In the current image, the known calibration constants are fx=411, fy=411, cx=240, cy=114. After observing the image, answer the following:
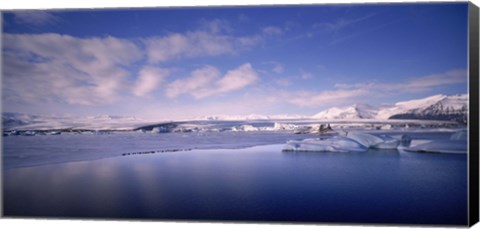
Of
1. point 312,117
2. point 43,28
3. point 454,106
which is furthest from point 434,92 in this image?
point 43,28

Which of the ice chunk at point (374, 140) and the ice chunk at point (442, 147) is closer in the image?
the ice chunk at point (442, 147)

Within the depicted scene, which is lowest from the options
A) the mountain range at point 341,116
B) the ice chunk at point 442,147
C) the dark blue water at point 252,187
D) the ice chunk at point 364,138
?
the dark blue water at point 252,187

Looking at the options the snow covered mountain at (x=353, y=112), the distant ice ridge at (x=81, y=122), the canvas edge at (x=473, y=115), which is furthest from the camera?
the distant ice ridge at (x=81, y=122)

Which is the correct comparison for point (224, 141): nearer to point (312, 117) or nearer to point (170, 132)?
point (170, 132)

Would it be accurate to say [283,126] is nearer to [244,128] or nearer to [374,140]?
[244,128]

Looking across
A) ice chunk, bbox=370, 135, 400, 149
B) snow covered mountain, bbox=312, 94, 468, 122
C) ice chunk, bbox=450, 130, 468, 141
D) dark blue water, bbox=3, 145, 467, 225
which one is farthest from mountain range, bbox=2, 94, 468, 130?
dark blue water, bbox=3, 145, 467, 225

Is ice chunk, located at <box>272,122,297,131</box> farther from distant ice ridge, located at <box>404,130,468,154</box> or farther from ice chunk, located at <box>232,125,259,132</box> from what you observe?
distant ice ridge, located at <box>404,130,468,154</box>

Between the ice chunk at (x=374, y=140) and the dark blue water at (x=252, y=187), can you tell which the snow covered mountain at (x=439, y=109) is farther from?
the dark blue water at (x=252, y=187)

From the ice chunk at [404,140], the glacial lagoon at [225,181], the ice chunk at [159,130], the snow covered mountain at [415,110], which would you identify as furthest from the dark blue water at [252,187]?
the snow covered mountain at [415,110]
